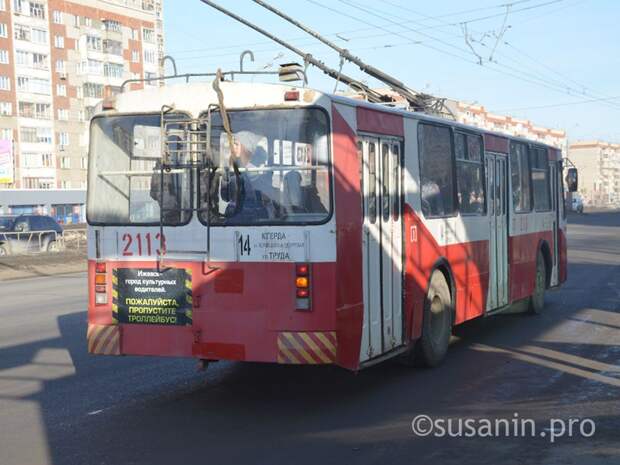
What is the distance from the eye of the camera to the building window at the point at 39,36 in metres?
85.4

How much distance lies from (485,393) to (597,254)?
2371 centimetres

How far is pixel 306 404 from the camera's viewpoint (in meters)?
8.34

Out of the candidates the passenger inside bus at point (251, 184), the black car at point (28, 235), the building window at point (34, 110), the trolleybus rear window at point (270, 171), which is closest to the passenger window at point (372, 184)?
the trolleybus rear window at point (270, 171)

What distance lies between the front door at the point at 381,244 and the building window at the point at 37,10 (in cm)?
8347

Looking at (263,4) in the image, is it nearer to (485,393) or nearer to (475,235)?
(475,235)

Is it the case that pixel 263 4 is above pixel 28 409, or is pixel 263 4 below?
above

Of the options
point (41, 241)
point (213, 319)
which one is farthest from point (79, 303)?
point (41, 241)

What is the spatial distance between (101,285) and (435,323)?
13.1ft

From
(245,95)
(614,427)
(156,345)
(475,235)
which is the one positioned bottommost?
(614,427)

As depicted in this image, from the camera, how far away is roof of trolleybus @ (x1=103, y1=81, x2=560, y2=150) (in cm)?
776

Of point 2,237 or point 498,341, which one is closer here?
point 498,341

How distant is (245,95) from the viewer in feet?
25.9

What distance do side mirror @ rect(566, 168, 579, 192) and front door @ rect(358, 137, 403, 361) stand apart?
26.8 feet
